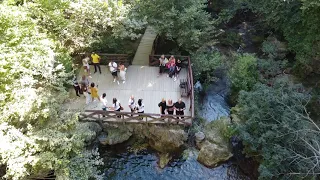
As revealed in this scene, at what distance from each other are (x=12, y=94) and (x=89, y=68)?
6378 millimetres

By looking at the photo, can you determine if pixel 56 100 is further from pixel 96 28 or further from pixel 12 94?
pixel 96 28

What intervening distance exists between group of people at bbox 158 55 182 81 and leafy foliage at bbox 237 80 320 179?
475cm

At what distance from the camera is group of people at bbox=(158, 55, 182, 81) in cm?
1603

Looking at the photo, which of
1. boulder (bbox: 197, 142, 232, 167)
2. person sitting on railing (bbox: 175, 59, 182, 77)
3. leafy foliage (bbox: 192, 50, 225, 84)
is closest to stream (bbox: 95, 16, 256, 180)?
boulder (bbox: 197, 142, 232, 167)

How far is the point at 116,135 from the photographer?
1391cm

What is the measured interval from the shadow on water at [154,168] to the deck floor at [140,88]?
2.22 m

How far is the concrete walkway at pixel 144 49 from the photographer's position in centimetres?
1822

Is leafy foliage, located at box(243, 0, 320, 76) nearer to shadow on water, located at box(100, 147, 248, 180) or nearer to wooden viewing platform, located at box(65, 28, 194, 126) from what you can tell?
wooden viewing platform, located at box(65, 28, 194, 126)

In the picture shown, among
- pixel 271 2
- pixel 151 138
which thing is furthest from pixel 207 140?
pixel 271 2

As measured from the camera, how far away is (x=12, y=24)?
11.6 metres

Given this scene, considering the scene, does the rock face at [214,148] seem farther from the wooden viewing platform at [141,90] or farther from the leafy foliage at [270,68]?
the leafy foliage at [270,68]

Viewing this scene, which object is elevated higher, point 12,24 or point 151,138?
point 12,24

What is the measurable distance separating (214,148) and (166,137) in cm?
240

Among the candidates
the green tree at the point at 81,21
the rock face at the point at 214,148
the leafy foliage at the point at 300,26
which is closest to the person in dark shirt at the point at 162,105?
the rock face at the point at 214,148
